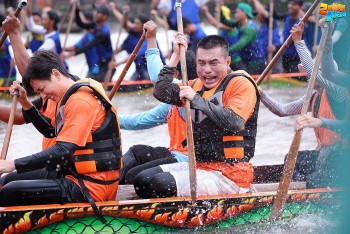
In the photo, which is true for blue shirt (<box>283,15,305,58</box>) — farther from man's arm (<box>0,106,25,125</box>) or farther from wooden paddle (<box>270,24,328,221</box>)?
wooden paddle (<box>270,24,328,221</box>)

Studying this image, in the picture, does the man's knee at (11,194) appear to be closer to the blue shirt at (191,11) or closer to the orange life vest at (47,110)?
the orange life vest at (47,110)

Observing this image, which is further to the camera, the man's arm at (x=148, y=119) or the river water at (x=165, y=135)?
the river water at (x=165, y=135)

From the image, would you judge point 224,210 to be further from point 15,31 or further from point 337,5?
point 15,31

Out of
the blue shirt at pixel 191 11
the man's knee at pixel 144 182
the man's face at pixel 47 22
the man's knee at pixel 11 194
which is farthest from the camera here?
the blue shirt at pixel 191 11

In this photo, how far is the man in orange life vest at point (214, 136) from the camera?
571cm

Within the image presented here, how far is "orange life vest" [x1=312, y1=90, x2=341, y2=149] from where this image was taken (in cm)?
628

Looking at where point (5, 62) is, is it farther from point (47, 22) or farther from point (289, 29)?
point (289, 29)

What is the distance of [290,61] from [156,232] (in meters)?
7.16

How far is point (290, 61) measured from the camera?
12.5 meters

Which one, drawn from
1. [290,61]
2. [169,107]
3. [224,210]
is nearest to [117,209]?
[224,210]

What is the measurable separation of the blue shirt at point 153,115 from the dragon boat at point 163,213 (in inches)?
22.4

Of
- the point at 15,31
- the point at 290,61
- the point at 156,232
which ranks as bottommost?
the point at 290,61

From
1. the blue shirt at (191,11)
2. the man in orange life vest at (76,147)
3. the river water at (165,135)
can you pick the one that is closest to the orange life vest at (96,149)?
the man in orange life vest at (76,147)

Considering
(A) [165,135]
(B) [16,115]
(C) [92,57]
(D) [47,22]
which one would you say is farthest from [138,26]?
(B) [16,115]
